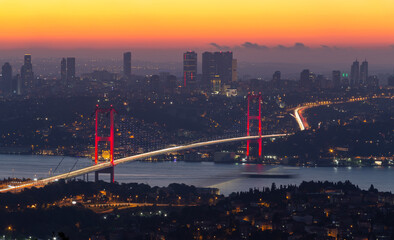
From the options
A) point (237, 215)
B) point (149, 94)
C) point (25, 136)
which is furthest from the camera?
point (149, 94)

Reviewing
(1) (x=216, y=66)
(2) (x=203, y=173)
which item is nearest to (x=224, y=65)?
(1) (x=216, y=66)

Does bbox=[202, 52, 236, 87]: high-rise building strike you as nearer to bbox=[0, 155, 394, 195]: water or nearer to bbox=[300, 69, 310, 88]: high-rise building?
bbox=[300, 69, 310, 88]: high-rise building

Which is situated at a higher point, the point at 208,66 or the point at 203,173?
the point at 208,66

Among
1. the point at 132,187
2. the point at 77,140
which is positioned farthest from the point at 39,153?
the point at 132,187

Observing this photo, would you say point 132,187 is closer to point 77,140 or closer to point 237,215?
point 237,215

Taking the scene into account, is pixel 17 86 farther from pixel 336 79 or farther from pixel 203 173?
pixel 203 173

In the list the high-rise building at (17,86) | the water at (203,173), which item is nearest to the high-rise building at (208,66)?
the high-rise building at (17,86)
